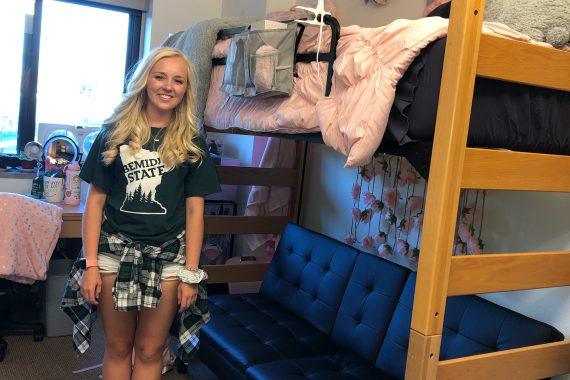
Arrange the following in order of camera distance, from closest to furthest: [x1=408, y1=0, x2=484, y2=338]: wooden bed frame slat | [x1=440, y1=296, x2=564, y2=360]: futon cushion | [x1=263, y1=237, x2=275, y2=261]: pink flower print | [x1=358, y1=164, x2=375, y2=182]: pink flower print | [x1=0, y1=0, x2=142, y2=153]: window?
[x1=408, y1=0, x2=484, y2=338]: wooden bed frame slat
[x1=440, y1=296, x2=564, y2=360]: futon cushion
[x1=358, y1=164, x2=375, y2=182]: pink flower print
[x1=263, y1=237, x2=275, y2=261]: pink flower print
[x1=0, y1=0, x2=142, y2=153]: window

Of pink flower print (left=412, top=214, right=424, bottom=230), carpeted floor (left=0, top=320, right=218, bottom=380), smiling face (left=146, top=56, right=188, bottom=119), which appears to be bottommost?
carpeted floor (left=0, top=320, right=218, bottom=380)

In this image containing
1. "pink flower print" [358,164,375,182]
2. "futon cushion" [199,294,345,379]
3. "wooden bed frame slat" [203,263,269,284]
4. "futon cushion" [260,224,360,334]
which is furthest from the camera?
"wooden bed frame slat" [203,263,269,284]

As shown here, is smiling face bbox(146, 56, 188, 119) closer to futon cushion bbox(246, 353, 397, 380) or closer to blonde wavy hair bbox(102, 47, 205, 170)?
blonde wavy hair bbox(102, 47, 205, 170)

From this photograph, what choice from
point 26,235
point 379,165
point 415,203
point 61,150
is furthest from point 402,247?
point 61,150

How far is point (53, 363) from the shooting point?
2861 mm

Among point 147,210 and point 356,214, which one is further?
point 356,214

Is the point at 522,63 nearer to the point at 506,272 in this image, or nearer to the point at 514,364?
the point at 506,272

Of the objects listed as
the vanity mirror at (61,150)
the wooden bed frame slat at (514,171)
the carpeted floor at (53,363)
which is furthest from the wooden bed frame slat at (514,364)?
the vanity mirror at (61,150)

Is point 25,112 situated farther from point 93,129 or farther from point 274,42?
point 274,42

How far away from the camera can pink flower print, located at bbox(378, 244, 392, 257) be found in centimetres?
279

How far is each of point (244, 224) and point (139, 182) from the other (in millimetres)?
1465

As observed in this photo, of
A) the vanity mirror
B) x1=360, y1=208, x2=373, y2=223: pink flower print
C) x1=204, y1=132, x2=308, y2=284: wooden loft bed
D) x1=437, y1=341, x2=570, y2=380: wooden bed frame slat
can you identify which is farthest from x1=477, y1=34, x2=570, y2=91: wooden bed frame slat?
the vanity mirror

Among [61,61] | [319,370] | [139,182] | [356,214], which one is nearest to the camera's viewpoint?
[139,182]

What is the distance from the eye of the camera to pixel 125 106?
1.99 meters
